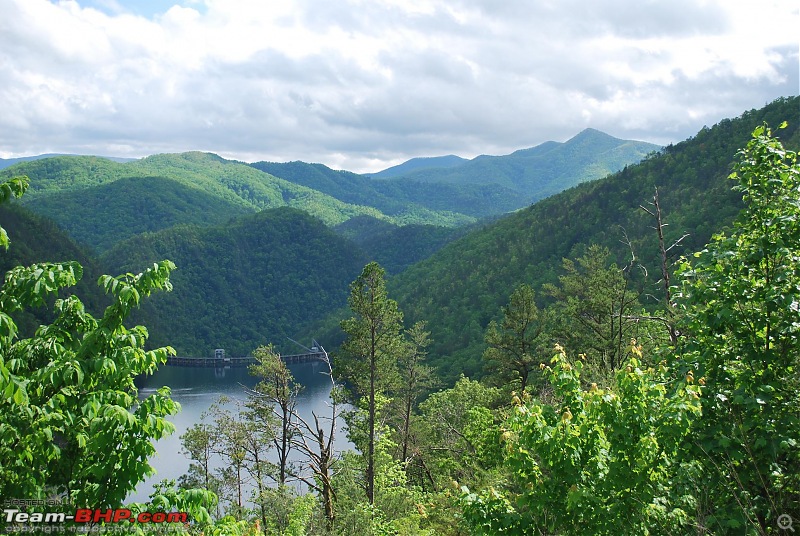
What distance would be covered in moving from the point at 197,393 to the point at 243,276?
85.6m

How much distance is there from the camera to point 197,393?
86375 mm

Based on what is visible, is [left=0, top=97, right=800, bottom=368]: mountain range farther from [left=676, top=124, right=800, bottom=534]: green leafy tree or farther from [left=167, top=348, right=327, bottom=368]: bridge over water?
[left=676, top=124, right=800, bottom=534]: green leafy tree

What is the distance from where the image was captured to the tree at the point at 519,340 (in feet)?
94.2

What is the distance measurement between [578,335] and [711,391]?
1886cm

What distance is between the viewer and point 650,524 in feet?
21.2

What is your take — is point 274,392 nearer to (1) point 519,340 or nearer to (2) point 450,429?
(2) point 450,429

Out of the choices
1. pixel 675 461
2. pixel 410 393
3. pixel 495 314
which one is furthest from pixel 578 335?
pixel 495 314

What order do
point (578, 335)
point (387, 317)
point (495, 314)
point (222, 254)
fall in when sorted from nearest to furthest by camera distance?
point (387, 317)
point (578, 335)
point (495, 314)
point (222, 254)

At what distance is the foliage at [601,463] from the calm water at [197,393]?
37641 millimetres

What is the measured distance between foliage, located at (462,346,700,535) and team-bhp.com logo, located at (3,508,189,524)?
133 inches

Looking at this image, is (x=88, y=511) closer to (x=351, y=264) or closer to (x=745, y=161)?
(x=745, y=161)

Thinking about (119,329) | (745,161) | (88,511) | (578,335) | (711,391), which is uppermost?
(745,161)

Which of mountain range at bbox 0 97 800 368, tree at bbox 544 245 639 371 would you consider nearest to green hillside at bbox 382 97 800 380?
mountain range at bbox 0 97 800 368

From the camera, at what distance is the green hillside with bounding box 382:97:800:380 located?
6950 centimetres
